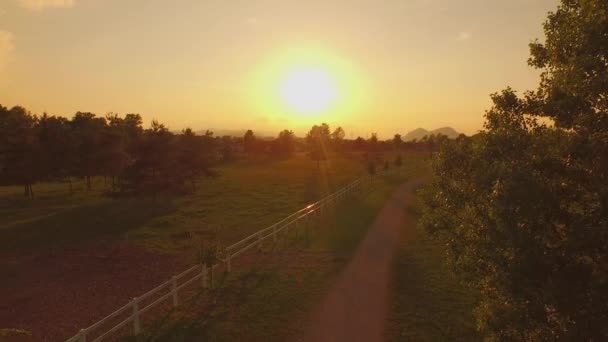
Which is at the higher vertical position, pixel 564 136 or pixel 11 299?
pixel 564 136

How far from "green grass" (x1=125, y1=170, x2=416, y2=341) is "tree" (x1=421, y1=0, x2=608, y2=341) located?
6.58 metres

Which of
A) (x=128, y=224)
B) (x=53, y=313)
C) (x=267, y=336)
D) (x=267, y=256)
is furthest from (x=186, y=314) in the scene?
(x=128, y=224)

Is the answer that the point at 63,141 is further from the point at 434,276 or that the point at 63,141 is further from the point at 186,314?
the point at 434,276

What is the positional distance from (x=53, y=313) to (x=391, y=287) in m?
12.2

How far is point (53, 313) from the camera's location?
14289 mm

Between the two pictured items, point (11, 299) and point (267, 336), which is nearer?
point (267, 336)

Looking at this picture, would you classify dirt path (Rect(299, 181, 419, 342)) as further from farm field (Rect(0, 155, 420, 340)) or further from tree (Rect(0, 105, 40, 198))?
tree (Rect(0, 105, 40, 198))

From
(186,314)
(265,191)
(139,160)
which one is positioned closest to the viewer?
(186,314)

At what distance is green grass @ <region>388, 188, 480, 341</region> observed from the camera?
11.9 meters

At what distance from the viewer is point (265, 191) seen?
47969 millimetres

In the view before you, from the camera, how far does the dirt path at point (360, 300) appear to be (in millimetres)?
11781

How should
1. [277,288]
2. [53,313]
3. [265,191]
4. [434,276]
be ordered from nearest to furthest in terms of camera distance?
[53,313], [277,288], [434,276], [265,191]

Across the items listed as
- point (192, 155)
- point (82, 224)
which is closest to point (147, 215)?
point (82, 224)

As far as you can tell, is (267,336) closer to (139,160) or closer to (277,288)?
(277,288)
